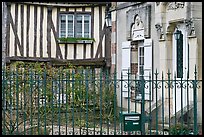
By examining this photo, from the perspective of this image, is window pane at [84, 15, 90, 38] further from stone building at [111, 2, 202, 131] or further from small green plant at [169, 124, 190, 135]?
small green plant at [169, 124, 190, 135]

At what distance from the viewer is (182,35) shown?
1122 cm

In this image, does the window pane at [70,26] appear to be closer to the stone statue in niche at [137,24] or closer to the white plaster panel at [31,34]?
the white plaster panel at [31,34]

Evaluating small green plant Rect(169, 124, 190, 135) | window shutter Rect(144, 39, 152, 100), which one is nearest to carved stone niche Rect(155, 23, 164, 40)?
window shutter Rect(144, 39, 152, 100)

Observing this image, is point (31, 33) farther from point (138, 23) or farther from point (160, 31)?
point (160, 31)

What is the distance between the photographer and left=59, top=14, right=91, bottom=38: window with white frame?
18.0 metres

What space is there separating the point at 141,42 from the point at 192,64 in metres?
2.72

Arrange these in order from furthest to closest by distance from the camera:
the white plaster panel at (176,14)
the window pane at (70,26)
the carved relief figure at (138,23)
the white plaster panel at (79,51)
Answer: the window pane at (70,26) < the white plaster panel at (79,51) < the carved relief figure at (138,23) < the white plaster panel at (176,14)

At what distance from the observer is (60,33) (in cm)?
1803

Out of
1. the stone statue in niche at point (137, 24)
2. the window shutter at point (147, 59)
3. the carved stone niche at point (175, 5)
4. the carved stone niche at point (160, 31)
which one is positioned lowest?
the window shutter at point (147, 59)

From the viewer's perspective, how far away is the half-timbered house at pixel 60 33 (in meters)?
17.0

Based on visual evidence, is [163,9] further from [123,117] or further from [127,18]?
[123,117]

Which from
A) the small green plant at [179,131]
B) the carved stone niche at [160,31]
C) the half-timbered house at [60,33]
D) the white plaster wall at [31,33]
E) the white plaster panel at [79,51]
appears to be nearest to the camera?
the small green plant at [179,131]

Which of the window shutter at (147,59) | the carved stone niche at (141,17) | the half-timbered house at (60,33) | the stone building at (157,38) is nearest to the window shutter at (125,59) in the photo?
the stone building at (157,38)

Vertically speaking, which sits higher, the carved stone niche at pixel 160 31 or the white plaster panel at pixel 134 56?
the carved stone niche at pixel 160 31
